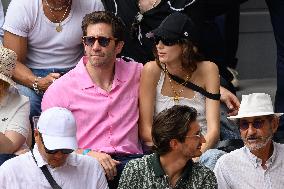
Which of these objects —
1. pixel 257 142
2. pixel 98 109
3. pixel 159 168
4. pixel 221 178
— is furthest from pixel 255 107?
pixel 98 109

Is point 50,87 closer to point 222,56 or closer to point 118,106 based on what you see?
point 118,106

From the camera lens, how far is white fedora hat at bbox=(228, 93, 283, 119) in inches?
239

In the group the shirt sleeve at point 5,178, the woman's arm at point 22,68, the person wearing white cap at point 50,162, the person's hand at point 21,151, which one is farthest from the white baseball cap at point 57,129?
the woman's arm at point 22,68

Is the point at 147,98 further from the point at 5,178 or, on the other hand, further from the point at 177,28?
the point at 5,178

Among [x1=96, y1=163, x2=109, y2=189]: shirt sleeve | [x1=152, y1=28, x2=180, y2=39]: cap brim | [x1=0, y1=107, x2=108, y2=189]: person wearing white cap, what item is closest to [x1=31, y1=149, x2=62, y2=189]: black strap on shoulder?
[x1=0, y1=107, x2=108, y2=189]: person wearing white cap

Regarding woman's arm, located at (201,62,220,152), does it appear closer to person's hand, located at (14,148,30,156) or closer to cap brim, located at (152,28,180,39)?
cap brim, located at (152,28,180,39)

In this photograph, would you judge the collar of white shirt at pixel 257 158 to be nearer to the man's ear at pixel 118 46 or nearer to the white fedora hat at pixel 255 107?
the white fedora hat at pixel 255 107

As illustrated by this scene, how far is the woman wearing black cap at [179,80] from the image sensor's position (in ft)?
22.1

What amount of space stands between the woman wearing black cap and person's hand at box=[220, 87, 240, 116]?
24 cm

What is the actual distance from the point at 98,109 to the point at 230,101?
95 centimetres

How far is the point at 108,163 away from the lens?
6332 mm

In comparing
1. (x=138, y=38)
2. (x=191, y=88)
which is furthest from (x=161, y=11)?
(x=191, y=88)

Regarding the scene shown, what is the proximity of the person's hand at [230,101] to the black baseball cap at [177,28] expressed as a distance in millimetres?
477

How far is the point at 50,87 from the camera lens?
674 centimetres
